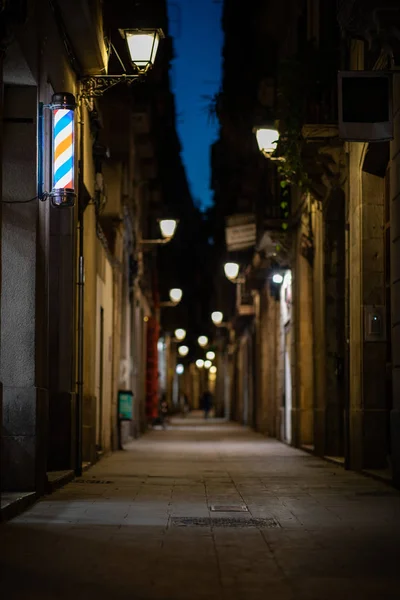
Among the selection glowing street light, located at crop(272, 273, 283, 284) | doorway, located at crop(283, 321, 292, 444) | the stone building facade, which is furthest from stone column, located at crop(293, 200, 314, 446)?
glowing street light, located at crop(272, 273, 283, 284)

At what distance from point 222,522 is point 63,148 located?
4.95 meters

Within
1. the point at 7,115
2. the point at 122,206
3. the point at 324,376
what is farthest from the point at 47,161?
the point at 122,206

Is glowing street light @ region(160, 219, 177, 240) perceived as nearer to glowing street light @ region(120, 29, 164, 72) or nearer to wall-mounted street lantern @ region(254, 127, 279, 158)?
wall-mounted street lantern @ region(254, 127, 279, 158)

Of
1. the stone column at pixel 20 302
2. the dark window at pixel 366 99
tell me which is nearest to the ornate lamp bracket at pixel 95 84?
the stone column at pixel 20 302

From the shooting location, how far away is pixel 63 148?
Answer: 12734 millimetres

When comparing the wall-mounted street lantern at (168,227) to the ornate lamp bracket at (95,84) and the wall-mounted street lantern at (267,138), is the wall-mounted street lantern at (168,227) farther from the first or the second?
the ornate lamp bracket at (95,84)

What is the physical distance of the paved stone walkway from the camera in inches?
269

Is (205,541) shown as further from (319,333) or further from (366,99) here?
(319,333)

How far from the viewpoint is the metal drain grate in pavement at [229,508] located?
11.3 meters

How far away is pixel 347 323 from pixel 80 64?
6043mm

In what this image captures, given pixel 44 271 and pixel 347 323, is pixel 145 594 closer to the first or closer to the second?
pixel 44 271

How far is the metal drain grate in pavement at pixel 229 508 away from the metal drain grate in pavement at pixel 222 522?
29.7 inches

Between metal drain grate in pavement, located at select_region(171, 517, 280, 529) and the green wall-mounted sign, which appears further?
the green wall-mounted sign

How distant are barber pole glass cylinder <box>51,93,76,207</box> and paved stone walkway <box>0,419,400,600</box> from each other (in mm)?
3420
